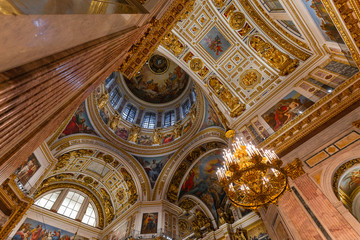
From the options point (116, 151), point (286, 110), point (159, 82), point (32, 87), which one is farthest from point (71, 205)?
point (32, 87)

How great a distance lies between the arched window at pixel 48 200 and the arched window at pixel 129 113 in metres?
6.80

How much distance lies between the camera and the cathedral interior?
2.03 metres

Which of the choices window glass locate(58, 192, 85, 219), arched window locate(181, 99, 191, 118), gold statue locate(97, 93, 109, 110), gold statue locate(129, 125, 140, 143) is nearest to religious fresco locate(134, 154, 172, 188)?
gold statue locate(129, 125, 140, 143)

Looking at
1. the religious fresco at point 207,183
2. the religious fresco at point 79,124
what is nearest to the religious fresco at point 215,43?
the religious fresco at point 207,183

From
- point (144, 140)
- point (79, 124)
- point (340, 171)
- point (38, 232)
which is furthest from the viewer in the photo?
point (144, 140)

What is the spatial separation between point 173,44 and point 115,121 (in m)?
7.14

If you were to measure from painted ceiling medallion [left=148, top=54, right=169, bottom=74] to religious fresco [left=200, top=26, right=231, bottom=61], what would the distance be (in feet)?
28.4

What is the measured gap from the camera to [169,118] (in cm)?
1650

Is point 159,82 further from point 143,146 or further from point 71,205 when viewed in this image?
point 71,205

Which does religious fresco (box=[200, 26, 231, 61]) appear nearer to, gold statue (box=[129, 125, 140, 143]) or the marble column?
the marble column

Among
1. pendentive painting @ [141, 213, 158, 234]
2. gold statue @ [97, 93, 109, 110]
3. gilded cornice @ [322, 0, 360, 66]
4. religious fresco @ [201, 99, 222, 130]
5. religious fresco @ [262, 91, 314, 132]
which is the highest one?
gold statue @ [97, 93, 109, 110]

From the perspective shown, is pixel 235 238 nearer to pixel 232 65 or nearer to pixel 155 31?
pixel 232 65

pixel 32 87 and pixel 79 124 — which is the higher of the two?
pixel 79 124

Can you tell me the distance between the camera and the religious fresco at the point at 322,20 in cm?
A: 605
